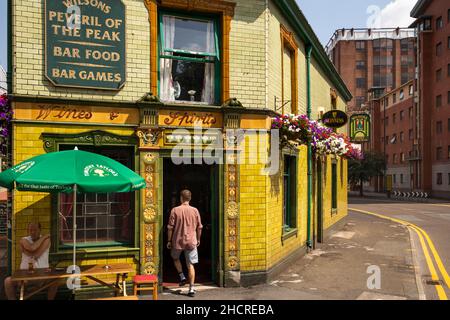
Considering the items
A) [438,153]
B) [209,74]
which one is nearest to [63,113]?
[209,74]

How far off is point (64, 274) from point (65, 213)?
145cm

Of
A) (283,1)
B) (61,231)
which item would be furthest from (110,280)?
(283,1)

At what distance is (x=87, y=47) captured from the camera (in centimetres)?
754

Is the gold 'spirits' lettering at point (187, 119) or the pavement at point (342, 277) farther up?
the gold 'spirits' lettering at point (187, 119)

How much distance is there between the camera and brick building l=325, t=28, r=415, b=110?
261 ft

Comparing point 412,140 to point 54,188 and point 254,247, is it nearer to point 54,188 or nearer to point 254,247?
point 254,247

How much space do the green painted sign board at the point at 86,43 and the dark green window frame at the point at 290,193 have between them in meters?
5.46

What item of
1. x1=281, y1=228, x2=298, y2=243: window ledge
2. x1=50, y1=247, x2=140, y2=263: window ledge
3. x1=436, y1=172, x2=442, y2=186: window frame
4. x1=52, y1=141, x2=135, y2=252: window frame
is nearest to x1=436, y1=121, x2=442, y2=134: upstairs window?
x1=436, y1=172, x2=442, y2=186: window frame

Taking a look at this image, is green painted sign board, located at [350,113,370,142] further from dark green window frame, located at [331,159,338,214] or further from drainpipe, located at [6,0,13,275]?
drainpipe, located at [6,0,13,275]

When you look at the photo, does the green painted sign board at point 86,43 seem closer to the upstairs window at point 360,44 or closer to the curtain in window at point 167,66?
the curtain in window at point 167,66

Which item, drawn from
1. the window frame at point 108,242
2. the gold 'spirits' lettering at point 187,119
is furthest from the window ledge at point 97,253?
the gold 'spirits' lettering at point 187,119

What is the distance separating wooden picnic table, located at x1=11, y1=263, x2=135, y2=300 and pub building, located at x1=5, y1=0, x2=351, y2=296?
48 centimetres

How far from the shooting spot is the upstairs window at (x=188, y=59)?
27.3 ft

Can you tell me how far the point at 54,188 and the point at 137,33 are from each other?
375cm
